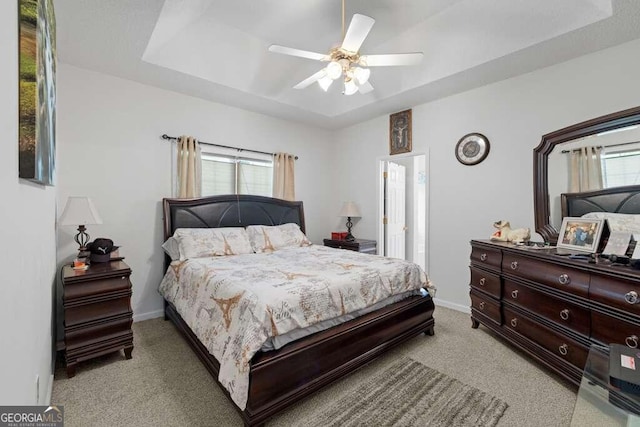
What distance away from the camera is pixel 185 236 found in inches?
123

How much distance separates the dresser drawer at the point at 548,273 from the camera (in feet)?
6.25

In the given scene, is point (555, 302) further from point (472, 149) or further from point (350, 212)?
point (350, 212)

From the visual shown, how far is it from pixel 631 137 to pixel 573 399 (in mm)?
2016

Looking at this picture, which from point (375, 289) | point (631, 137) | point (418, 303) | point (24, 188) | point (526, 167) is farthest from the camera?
point (526, 167)

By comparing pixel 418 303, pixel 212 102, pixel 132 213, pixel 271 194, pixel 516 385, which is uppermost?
pixel 212 102

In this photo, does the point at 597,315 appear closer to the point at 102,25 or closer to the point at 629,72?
the point at 629,72

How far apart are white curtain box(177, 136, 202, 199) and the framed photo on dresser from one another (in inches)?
155

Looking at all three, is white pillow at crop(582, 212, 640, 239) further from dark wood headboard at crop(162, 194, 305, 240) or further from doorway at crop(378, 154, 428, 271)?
dark wood headboard at crop(162, 194, 305, 240)

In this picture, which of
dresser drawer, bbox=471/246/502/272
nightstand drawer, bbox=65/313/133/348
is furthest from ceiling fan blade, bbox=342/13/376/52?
nightstand drawer, bbox=65/313/133/348

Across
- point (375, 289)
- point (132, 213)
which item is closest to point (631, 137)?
point (375, 289)

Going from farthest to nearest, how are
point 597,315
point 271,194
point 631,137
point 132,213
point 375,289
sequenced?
1. point 271,194
2. point 132,213
3. point 375,289
4. point 631,137
5. point 597,315

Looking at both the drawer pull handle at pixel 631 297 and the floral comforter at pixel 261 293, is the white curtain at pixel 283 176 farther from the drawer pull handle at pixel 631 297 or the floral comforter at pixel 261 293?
the drawer pull handle at pixel 631 297

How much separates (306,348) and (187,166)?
274 centimetres

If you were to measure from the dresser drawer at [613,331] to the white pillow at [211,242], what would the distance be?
3127 mm
